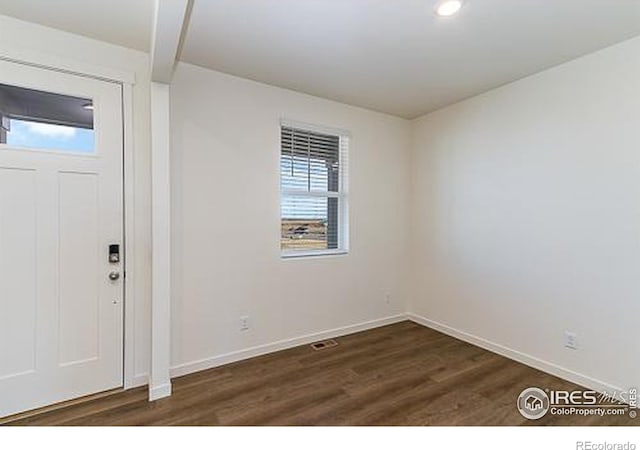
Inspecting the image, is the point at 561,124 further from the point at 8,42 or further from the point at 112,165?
the point at 8,42

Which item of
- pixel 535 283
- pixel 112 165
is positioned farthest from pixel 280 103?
pixel 535 283

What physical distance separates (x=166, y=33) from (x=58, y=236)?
149 cm

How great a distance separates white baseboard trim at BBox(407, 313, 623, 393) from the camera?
2.33m

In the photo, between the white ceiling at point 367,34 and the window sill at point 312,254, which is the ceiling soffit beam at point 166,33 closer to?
the white ceiling at point 367,34

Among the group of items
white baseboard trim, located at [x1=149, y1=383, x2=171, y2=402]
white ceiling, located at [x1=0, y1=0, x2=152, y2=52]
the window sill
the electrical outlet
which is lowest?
white baseboard trim, located at [x1=149, y1=383, x2=171, y2=402]

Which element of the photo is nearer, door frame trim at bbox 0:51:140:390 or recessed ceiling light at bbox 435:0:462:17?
recessed ceiling light at bbox 435:0:462:17

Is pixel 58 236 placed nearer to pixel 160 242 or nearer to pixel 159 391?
pixel 160 242

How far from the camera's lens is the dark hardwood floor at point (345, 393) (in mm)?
1986

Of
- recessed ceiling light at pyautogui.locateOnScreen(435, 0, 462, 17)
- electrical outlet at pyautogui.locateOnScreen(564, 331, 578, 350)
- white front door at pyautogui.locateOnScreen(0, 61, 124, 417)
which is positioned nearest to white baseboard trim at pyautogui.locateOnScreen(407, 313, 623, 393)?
electrical outlet at pyautogui.locateOnScreen(564, 331, 578, 350)

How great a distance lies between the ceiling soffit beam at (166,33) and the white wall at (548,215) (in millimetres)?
2754

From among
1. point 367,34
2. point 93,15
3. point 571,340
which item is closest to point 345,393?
point 571,340

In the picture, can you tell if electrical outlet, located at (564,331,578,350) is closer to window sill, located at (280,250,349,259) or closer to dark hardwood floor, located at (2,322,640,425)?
dark hardwood floor, located at (2,322,640,425)

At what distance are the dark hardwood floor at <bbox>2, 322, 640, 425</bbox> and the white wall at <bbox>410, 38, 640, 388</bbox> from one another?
416 mm

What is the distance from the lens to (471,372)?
8.57ft
